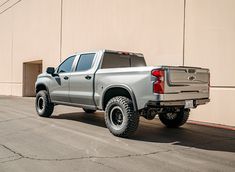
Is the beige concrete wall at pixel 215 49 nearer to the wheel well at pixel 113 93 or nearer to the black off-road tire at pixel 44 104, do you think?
the wheel well at pixel 113 93

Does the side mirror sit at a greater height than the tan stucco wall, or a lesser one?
lesser

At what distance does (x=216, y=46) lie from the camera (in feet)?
28.4

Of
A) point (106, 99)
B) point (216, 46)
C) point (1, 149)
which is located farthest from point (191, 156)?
point (216, 46)

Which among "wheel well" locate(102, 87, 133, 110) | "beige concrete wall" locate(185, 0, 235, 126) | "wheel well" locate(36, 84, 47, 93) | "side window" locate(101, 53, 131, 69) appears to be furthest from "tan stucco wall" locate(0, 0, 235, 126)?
"wheel well" locate(36, 84, 47, 93)

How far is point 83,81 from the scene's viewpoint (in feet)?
25.0

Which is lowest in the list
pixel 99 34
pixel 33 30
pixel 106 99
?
pixel 106 99

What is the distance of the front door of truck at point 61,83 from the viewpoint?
328 inches

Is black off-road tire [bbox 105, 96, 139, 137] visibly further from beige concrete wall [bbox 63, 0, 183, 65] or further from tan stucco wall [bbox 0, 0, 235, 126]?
beige concrete wall [bbox 63, 0, 183, 65]

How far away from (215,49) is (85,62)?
12.4ft

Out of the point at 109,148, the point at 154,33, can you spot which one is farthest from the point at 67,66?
the point at 109,148

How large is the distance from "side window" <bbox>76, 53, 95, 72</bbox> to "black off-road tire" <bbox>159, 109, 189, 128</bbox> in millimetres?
2390

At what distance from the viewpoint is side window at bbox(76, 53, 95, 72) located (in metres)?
7.67

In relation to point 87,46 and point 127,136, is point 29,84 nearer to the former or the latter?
point 87,46

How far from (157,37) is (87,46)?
15.5ft
